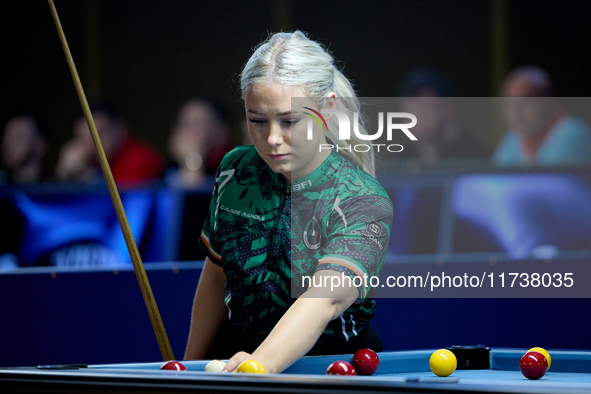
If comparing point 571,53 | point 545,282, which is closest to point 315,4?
point 571,53

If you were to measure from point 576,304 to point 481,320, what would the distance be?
360 mm

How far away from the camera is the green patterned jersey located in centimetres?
171

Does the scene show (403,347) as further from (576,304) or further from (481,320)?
(576,304)

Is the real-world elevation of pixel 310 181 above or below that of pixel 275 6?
below

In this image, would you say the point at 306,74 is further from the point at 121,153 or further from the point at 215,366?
the point at 121,153

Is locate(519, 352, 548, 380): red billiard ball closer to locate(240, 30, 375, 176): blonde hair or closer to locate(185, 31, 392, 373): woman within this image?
locate(185, 31, 392, 373): woman

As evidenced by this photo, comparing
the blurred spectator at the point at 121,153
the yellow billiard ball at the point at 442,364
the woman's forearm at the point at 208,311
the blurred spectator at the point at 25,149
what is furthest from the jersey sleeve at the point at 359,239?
the blurred spectator at the point at 25,149

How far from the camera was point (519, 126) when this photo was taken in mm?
4195

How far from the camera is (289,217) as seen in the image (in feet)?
5.98

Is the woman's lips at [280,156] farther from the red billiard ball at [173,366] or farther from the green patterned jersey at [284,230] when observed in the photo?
the red billiard ball at [173,366]

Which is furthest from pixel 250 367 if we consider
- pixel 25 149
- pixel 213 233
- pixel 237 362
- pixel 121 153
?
pixel 25 149

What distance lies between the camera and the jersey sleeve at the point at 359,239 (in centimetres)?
156

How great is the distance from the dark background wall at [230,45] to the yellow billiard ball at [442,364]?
Answer: 441 cm

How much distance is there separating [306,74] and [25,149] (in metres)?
3.71
